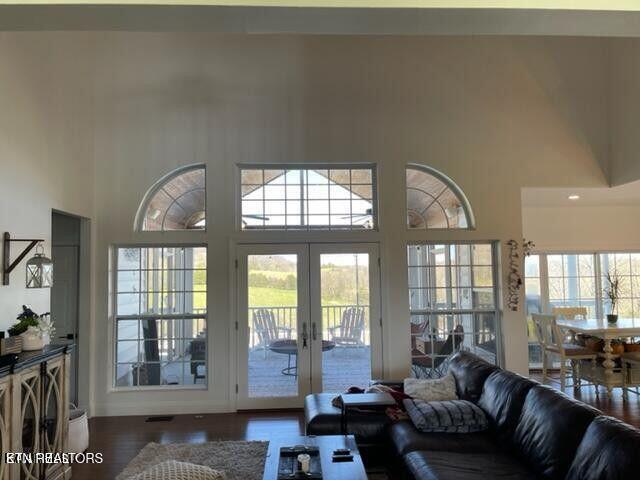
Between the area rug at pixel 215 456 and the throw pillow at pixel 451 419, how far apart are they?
1.35 metres

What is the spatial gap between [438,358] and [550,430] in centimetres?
265

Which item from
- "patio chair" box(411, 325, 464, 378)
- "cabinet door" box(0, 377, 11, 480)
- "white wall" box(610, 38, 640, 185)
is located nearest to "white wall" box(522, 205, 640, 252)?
"white wall" box(610, 38, 640, 185)

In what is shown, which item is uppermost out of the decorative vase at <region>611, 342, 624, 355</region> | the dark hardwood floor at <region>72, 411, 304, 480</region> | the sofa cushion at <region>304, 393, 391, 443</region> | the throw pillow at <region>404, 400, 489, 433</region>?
the decorative vase at <region>611, 342, 624, 355</region>

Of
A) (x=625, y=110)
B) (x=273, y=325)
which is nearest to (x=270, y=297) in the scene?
(x=273, y=325)

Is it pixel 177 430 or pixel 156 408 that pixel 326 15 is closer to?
pixel 177 430

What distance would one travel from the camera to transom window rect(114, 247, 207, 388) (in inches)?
191

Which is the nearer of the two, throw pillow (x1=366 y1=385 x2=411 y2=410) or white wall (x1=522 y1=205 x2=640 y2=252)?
throw pillow (x1=366 y1=385 x2=411 y2=410)

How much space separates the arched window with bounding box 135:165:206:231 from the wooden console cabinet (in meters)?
2.02

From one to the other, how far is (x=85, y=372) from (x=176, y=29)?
4.06 m

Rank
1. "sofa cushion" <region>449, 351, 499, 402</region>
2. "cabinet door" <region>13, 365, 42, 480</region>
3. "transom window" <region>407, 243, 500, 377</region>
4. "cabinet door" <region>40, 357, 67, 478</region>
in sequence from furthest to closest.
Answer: "transom window" <region>407, 243, 500, 377</region>, "sofa cushion" <region>449, 351, 499, 402</region>, "cabinet door" <region>40, 357, 67, 478</region>, "cabinet door" <region>13, 365, 42, 480</region>

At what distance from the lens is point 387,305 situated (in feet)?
16.1

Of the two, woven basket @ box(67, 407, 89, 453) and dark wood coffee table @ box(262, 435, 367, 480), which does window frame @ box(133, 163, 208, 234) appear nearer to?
woven basket @ box(67, 407, 89, 453)

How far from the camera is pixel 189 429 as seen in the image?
13.8 ft

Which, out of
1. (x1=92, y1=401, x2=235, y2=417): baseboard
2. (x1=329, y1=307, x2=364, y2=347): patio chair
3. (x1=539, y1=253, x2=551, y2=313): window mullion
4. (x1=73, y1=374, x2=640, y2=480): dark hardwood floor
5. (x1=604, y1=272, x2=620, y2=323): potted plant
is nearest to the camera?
(x1=73, y1=374, x2=640, y2=480): dark hardwood floor
